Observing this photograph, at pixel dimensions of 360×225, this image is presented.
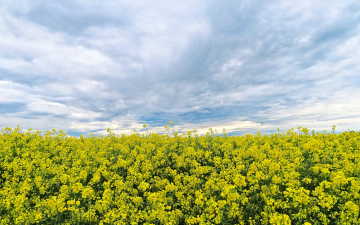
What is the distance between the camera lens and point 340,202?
6.06 m

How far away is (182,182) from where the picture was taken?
812cm

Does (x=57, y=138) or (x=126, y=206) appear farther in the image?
(x=57, y=138)

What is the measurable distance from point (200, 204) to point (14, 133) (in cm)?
1092

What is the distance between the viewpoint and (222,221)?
5.99 m

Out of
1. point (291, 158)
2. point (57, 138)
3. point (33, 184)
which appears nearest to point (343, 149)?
point (291, 158)

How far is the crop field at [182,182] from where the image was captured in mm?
5941

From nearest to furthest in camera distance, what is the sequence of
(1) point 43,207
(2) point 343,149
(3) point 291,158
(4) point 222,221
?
(4) point 222,221 < (1) point 43,207 < (3) point 291,158 < (2) point 343,149

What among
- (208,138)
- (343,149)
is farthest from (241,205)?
(343,149)

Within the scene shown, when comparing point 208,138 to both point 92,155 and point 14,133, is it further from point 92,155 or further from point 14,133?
point 14,133

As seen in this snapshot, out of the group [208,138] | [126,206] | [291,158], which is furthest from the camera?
[208,138]

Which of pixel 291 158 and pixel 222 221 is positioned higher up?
pixel 291 158

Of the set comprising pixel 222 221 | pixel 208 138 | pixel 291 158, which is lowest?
pixel 222 221

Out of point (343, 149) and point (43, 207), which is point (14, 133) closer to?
point (43, 207)

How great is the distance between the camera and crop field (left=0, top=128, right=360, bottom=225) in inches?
234
